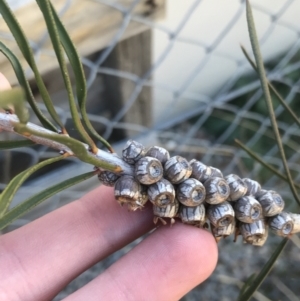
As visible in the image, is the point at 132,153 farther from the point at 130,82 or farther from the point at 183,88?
the point at 183,88

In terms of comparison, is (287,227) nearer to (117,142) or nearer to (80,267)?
(80,267)

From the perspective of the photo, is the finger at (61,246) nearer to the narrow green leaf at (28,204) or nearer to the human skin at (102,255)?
the human skin at (102,255)

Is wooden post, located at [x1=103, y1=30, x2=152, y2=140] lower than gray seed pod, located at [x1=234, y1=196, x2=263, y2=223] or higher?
lower

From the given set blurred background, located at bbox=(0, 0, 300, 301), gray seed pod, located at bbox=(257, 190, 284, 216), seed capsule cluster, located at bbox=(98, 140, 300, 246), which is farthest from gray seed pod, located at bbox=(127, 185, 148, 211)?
blurred background, located at bbox=(0, 0, 300, 301)

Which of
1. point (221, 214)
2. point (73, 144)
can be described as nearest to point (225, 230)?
point (221, 214)

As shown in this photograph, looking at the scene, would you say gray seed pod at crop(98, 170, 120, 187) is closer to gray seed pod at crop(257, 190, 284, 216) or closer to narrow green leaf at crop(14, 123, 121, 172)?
narrow green leaf at crop(14, 123, 121, 172)

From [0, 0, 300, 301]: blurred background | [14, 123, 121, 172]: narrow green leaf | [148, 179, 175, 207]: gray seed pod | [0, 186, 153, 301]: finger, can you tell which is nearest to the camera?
[14, 123, 121, 172]: narrow green leaf

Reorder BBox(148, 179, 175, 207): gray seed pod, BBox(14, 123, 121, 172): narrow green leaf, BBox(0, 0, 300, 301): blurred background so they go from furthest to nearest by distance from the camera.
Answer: BBox(0, 0, 300, 301): blurred background < BBox(148, 179, 175, 207): gray seed pod < BBox(14, 123, 121, 172): narrow green leaf
